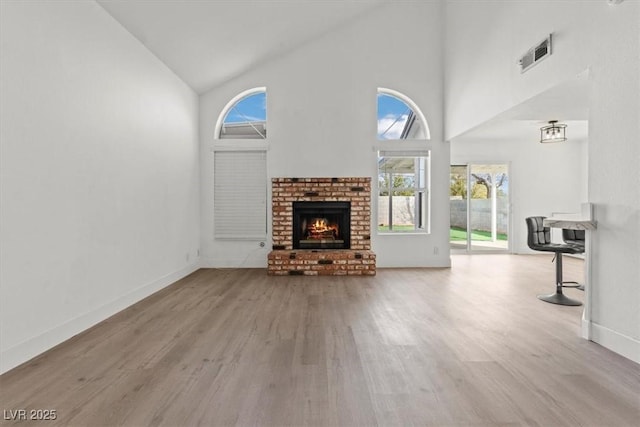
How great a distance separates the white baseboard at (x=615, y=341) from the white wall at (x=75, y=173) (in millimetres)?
4043

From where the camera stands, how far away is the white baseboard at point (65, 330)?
2169 mm

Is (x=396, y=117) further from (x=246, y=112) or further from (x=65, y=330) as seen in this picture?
(x=65, y=330)

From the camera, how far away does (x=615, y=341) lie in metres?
2.38

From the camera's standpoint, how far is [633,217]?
2293mm

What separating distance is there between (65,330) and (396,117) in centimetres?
536

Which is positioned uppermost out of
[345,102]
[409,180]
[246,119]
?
[345,102]

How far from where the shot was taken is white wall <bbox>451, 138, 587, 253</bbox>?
23.8 feet

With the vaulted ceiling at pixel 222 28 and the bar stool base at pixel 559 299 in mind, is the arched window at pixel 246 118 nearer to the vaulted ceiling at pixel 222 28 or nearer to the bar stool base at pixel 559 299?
the vaulted ceiling at pixel 222 28

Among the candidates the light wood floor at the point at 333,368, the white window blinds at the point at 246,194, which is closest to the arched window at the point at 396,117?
the white window blinds at the point at 246,194

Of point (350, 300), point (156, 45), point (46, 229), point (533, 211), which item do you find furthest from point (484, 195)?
point (46, 229)

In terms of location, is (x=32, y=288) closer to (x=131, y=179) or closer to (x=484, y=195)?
(x=131, y=179)

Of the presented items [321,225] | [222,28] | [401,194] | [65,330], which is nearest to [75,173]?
[65,330]

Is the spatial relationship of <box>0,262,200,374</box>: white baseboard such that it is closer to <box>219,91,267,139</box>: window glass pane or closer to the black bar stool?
<box>219,91,267,139</box>: window glass pane

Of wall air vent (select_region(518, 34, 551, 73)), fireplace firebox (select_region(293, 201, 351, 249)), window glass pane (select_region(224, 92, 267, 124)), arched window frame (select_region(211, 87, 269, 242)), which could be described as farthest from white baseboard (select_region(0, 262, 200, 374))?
wall air vent (select_region(518, 34, 551, 73))
